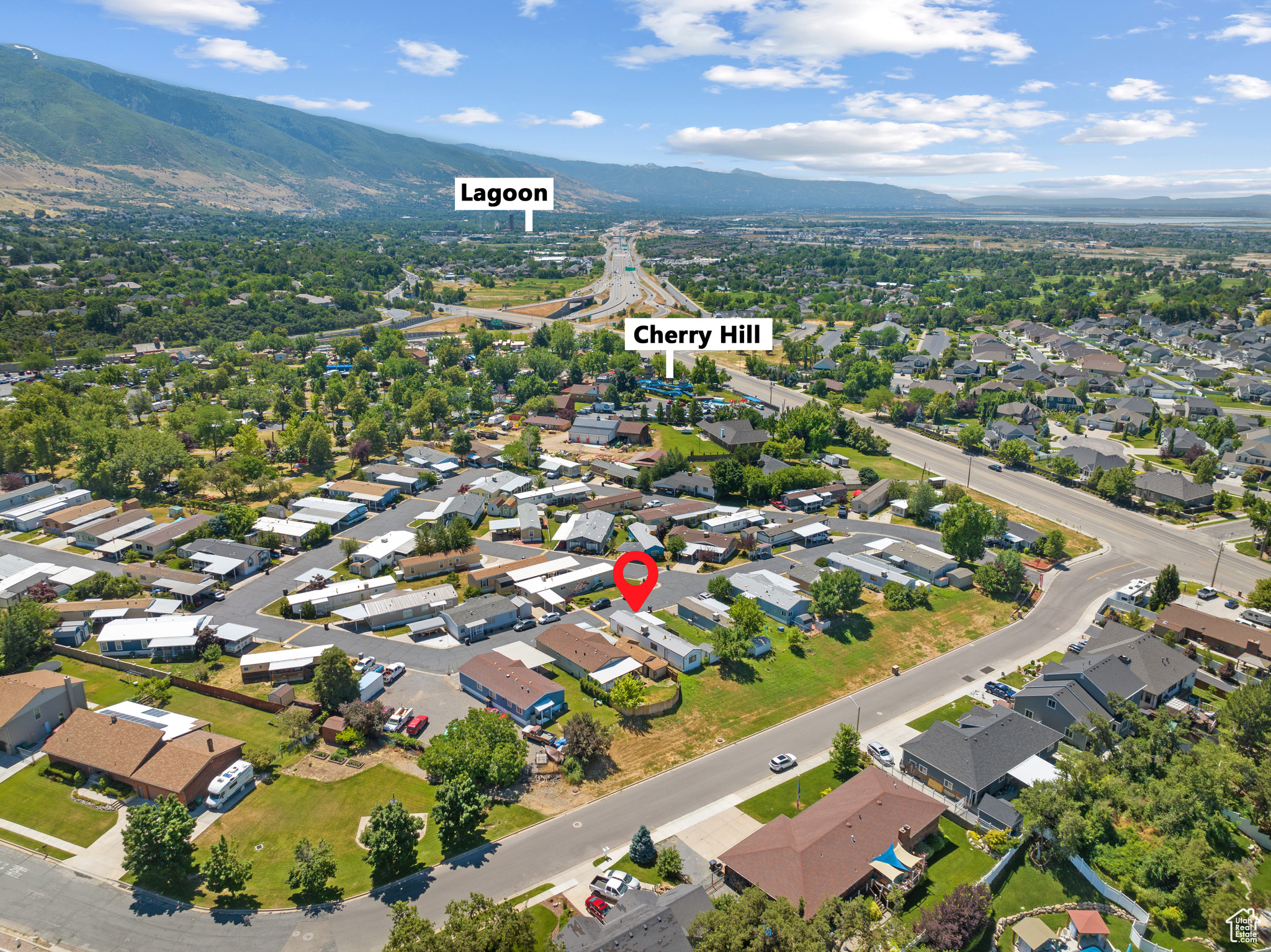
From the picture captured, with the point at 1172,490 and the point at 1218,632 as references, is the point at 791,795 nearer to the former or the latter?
the point at 1218,632

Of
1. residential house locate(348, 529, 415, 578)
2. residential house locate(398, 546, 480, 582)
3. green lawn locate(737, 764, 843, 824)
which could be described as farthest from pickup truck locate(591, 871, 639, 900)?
residential house locate(348, 529, 415, 578)

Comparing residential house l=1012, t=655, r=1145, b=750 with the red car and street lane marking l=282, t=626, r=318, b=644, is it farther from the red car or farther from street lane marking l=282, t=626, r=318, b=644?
street lane marking l=282, t=626, r=318, b=644

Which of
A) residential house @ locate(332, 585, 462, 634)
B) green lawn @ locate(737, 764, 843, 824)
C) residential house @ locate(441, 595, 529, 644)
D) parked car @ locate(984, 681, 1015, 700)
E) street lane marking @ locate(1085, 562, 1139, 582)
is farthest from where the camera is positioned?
street lane marking @ locate(1085, 562, 1139, 582)

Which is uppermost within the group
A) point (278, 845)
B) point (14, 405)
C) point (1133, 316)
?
point (1133, 316)

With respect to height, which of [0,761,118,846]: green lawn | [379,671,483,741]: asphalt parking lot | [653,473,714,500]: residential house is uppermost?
[653,473,714,500]: residential house

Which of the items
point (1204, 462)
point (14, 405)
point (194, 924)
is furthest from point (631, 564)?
point (14, 405)

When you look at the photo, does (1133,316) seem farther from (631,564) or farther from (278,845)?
(278,845)

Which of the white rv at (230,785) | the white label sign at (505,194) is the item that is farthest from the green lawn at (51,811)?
the white label sign at (505,194)

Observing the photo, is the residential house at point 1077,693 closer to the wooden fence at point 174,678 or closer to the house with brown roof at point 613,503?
the house with brown roof at point 613,503
